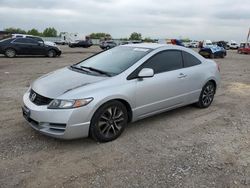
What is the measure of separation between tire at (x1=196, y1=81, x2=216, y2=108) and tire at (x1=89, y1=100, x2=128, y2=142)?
235cm

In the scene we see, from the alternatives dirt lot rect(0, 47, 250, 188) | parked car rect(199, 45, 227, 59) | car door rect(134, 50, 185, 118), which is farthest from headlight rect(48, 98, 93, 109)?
parked car rect(199, 45, 227, 59)

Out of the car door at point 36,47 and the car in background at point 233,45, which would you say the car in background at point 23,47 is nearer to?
the car door at point 36,47

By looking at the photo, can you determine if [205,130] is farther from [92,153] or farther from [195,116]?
[92,153]

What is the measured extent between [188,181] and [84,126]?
63.3 inches

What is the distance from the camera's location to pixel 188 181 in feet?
11.4

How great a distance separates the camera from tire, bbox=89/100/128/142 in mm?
4273

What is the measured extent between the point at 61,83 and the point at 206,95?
3.41 metres

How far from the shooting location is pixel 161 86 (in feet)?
16.8

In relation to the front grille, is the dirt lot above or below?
below

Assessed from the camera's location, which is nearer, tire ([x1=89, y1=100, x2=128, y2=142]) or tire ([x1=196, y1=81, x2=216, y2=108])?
tire ([x1=89, y1=100, x2=128, y2=142])

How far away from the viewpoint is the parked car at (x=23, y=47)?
19266 millimetres

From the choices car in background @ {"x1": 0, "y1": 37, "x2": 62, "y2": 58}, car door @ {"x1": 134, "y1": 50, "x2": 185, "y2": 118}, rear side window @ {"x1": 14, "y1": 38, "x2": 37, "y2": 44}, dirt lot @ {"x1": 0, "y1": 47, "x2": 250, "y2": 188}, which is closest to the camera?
dirt lot @ {"x1": 0, "y1": 47, "x2": 250, "y2": 188}

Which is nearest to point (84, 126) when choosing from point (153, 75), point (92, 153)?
point (92, 153)

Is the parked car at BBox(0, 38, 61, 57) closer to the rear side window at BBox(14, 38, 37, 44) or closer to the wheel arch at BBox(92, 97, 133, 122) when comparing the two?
the rear side window at BBox(14, 38, 37, 44)
